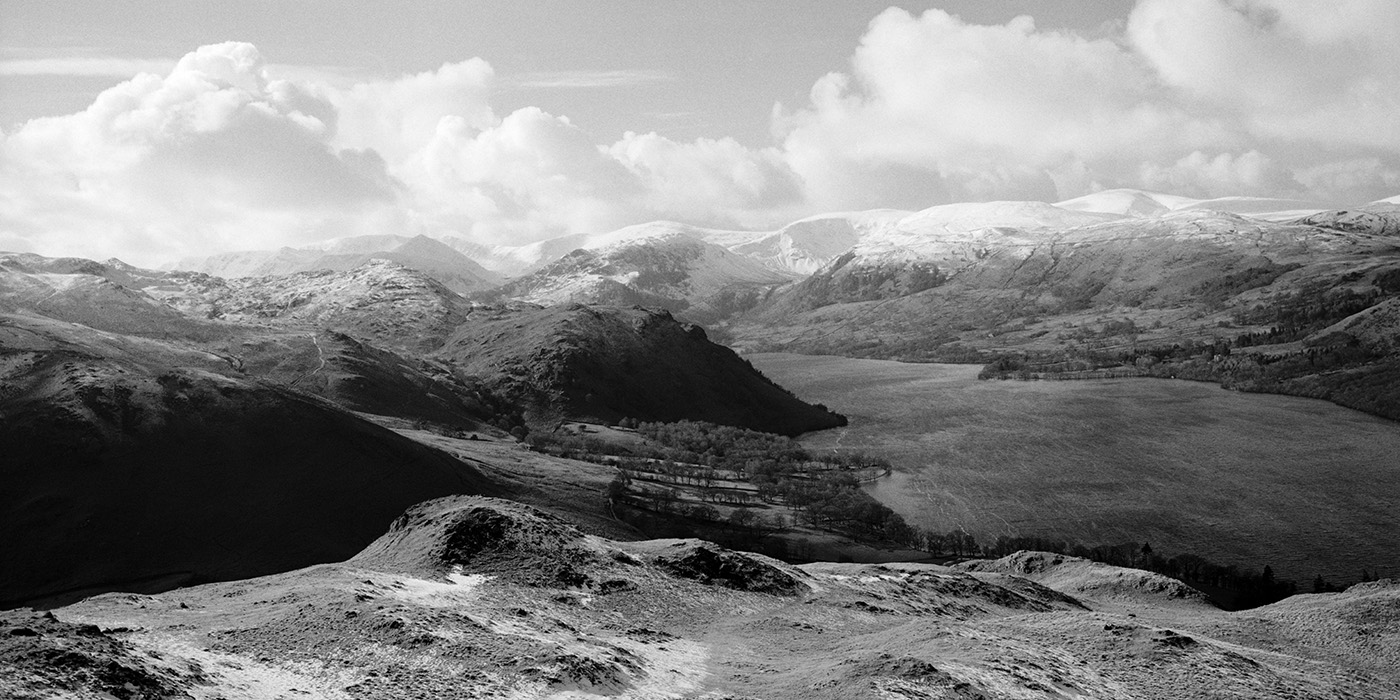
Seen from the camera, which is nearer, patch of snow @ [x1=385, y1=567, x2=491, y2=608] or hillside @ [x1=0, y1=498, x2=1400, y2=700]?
hillside @ [x1=0, y1=498, x2=1400, y2=700]

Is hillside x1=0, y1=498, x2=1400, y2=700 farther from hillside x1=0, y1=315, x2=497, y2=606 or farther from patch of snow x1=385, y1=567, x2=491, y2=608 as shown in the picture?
hillside x1=0, y1=315, x2=497, y2=606

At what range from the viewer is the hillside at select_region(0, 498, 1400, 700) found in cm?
3469

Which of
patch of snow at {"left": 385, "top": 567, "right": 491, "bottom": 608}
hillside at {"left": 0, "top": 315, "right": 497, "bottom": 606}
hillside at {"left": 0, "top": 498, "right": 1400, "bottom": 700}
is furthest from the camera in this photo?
hillside at {"left": 0, "top": 315, "right": 497, "bottom": 606}

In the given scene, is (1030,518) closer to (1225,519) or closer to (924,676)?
(1225,519)

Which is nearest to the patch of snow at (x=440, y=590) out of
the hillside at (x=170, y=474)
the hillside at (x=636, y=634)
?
the hillside at (x=636, y=634)

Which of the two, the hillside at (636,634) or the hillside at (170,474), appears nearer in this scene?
the hillside at (636,634)

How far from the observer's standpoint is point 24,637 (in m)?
30.1

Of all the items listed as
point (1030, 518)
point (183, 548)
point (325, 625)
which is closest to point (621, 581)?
point (325, 625)

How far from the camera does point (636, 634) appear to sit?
147ft

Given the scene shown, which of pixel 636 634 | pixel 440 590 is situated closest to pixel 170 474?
pixel 440 590

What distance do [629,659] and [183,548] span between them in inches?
4167

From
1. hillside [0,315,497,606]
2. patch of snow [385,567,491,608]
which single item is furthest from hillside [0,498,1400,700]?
hillside [0,315,497,606]

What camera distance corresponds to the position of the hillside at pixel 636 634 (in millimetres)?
34688

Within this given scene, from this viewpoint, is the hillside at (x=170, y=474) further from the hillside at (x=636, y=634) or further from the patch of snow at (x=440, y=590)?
the patch of snow at (x=440, y=590)
